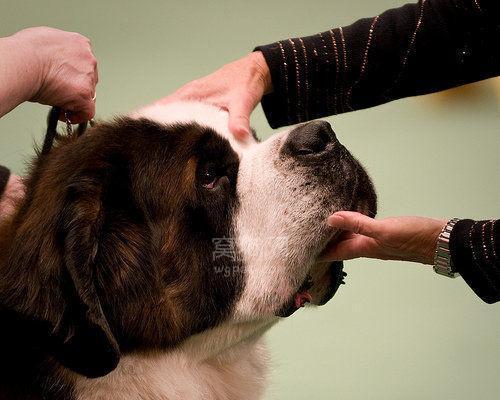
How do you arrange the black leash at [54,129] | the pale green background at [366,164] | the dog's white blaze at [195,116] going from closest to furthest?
the dog's white blaze at [195,116] < the black leash at [54,129] < the pale green background at [366,164]

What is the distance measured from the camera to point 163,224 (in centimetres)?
132

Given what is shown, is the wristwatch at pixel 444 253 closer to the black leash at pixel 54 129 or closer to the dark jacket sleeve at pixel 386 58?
the dark jacket sleeve at pixel 386 58

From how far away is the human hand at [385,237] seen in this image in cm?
123

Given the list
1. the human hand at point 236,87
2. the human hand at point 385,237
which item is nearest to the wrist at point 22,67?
the human hand at point 236,87

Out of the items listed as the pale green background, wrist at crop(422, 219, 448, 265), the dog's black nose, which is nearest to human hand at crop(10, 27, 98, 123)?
the dog's black nose

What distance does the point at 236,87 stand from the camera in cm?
154

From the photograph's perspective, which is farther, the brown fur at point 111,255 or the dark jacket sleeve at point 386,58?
the dark jacket sleeve at point 386,58

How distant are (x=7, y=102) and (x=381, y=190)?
1.62 m

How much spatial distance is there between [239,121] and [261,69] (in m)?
0.25

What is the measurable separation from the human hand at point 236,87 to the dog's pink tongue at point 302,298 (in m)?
0.38

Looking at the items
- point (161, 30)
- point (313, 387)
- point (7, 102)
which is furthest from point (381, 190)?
point (7, 102)

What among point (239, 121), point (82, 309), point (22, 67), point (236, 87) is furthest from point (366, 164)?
point (82, 309)

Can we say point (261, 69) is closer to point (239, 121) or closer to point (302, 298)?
point (239, 121)

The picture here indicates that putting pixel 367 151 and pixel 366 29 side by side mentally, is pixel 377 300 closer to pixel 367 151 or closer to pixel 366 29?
pixel 367 151
